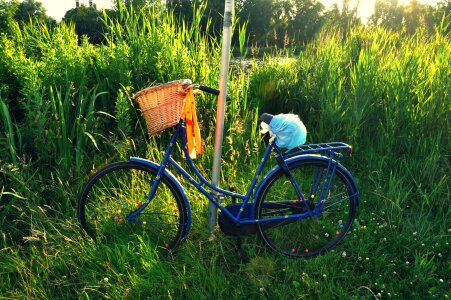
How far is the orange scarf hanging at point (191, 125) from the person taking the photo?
2.36m

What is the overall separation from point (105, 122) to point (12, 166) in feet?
3.19

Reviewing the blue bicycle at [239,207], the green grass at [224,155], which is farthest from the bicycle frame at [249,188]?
the green grass at [224,155]

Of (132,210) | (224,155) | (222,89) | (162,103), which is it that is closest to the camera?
(162,103)

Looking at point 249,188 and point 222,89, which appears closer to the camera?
point 222,89

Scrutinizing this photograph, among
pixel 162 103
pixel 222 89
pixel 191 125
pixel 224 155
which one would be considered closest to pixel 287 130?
pixel 222 89

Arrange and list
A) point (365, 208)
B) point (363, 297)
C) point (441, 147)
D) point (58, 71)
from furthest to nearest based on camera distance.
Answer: point (58, 71) → point (441, 147) → point (365, 208) → point (363, 297)

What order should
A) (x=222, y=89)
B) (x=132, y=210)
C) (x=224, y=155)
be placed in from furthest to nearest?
1. (x=224, y=155)
2. (x=132, y=210)
3. (x=222, y=89)

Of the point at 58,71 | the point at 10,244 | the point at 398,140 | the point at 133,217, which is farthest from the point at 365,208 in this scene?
the point at 58,71

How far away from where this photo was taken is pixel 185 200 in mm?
2488

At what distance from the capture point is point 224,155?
3441 mm

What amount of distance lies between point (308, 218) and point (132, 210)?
1277 mm

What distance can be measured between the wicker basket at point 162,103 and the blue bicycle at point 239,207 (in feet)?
0.29

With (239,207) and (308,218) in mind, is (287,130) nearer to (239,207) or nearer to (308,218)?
(239,207)

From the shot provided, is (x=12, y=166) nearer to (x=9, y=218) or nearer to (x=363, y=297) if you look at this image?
(x=9, y=218)
